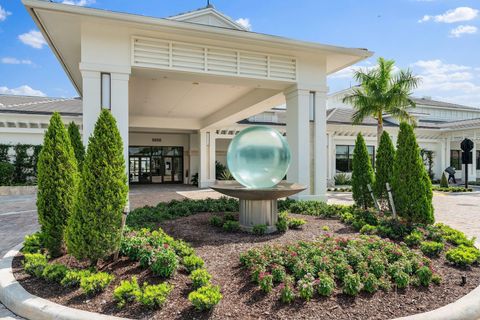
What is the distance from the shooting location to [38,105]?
67.4 ft

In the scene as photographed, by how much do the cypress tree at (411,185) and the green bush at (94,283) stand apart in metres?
5.85

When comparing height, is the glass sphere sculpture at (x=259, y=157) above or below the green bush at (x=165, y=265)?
above

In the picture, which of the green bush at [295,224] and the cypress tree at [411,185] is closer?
the cypress tree at [411,185]

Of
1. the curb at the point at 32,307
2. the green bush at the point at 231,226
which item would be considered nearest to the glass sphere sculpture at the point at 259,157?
the green bush at the point at 231,226

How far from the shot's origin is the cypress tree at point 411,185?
671cm

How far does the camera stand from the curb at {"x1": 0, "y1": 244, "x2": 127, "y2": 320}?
11.1 feet

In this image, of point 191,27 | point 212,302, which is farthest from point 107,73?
point 212,302

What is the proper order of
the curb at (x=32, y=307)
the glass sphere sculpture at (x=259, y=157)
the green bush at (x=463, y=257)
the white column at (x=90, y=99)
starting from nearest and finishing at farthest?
1. the curb at (x=32, y=307)
2. the green bush at (x=463, y=257)
3. the glass sphere sculpture at (x=259, y=157)
4. the white column at (x=90, y=99)

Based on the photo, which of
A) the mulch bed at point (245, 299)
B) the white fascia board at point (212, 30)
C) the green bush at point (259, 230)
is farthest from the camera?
the white fascia board at point (212, 30)

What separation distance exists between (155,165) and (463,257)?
74.6 ft

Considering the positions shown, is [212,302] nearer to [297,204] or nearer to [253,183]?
[253,183]

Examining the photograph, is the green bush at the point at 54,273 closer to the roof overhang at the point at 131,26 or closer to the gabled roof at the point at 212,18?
the roof overhang at the point at 131,26

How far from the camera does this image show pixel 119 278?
4.27 metres

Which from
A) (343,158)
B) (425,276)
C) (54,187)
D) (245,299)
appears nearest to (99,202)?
(54,187)
